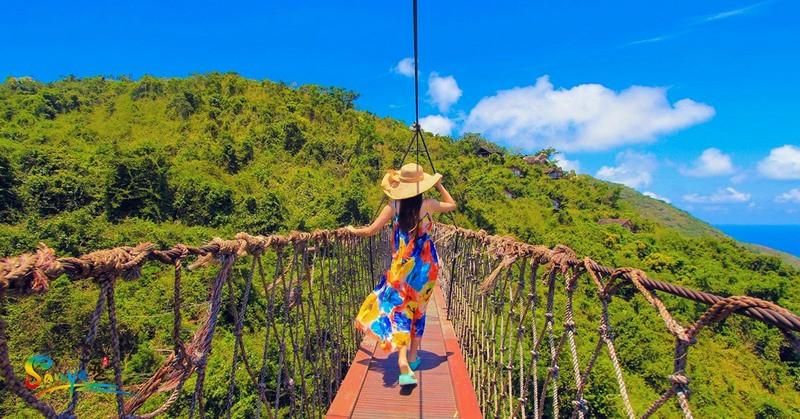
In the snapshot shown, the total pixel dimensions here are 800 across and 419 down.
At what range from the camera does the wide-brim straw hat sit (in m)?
2.23

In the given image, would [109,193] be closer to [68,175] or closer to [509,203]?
[68,175]

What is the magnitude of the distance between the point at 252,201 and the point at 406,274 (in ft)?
45.6

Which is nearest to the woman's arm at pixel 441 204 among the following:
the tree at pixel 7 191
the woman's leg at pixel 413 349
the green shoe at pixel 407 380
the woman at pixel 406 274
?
the woman at pixel 406 274

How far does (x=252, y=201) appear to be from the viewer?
49.6 ft

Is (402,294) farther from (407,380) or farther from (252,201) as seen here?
(252,201)

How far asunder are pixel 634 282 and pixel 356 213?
15.1m

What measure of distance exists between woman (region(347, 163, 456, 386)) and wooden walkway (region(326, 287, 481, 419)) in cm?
14

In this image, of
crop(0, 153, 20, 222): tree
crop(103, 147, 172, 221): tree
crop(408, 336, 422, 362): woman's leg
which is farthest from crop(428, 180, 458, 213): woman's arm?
crop(0, 153, 20, 222): tree

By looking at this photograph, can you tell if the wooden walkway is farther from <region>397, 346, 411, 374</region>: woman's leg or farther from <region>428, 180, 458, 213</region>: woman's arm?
<region>428, 180, 458, 213</region>: woman's arm

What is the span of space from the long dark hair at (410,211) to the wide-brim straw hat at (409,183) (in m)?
0.07

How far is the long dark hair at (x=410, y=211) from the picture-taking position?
2.30 metres

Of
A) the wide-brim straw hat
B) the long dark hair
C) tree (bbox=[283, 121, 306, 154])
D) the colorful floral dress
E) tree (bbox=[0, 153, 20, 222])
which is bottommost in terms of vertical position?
the colorful floral dress

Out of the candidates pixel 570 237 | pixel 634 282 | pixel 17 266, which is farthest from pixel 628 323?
pixel 17 266

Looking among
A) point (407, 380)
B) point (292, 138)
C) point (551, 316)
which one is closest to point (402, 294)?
point (407, 380)
